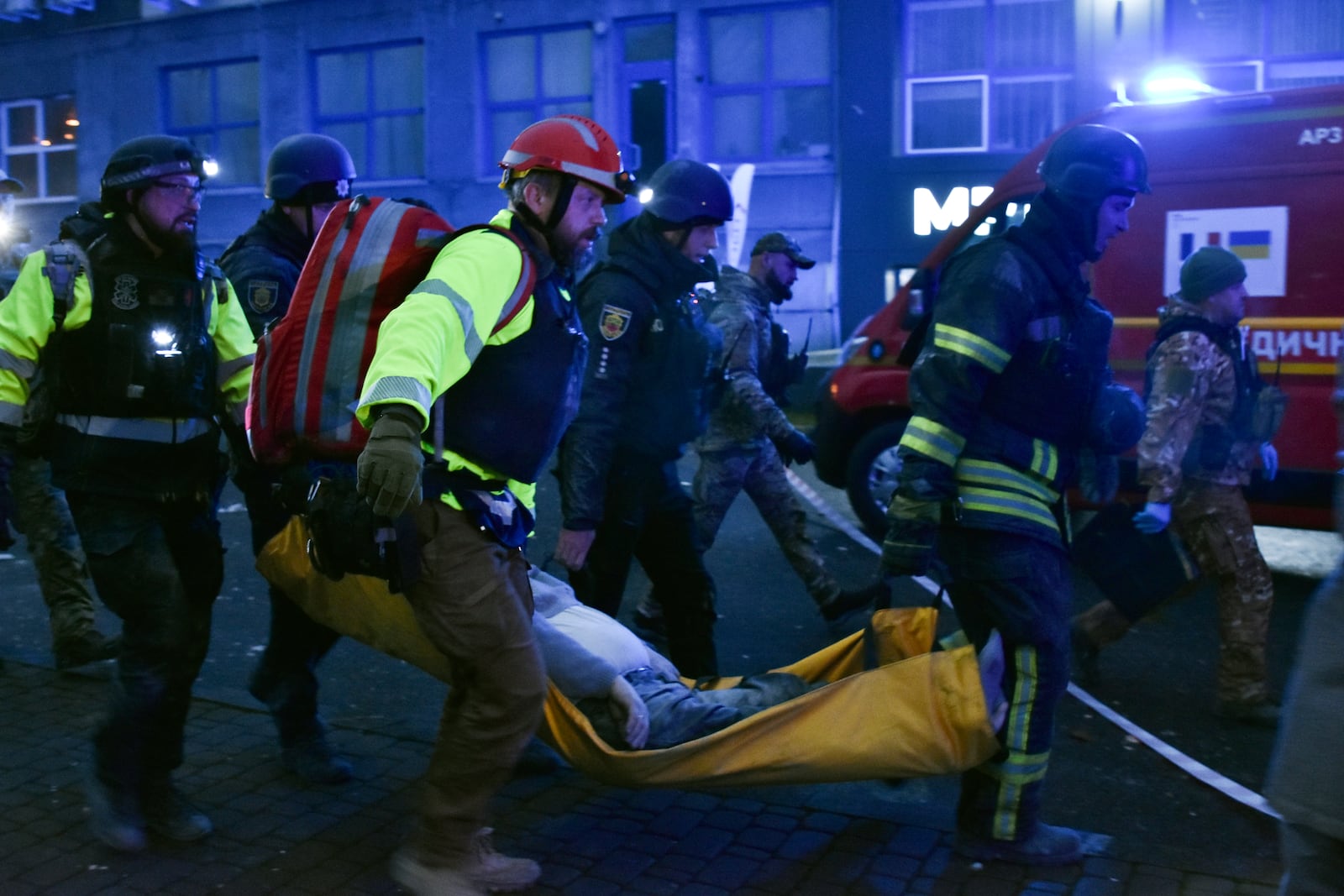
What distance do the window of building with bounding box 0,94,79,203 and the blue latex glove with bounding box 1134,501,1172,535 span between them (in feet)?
79.3

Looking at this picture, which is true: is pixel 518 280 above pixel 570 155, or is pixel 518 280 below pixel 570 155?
below

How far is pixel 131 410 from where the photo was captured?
3.67 metres

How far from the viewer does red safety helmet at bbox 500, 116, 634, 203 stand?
128 inches

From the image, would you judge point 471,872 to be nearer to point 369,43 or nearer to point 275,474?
point 275,474

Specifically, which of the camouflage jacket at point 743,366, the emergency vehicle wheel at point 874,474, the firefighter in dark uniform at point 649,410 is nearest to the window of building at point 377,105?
the emergency vehicle wheel at point 874,474

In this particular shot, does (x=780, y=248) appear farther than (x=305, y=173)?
Yes

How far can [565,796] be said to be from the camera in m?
4.07

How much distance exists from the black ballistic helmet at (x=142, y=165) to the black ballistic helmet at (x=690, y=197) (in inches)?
58.2

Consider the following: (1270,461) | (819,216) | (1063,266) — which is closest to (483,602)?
(1063,266)

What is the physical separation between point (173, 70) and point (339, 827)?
901 inches

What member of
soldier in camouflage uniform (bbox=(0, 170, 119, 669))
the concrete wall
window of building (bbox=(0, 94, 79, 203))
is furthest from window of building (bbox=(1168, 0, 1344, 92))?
window of building (bbox=(0, 94, 79, 203))

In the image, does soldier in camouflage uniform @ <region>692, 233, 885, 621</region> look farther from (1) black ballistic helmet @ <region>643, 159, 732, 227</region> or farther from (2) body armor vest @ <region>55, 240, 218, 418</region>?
(2) body armor vest @ <region>55, 240, 218, 418</region>

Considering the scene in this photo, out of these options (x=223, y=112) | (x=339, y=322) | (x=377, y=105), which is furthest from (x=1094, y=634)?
(x=223, y=112)

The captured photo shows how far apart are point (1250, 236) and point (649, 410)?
3978mm
